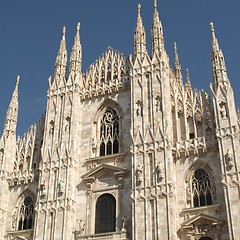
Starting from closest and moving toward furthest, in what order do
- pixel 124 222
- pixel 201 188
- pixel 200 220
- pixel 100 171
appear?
pixel 200 220, pixel 201 188, pixel 124 222, pixel 100 171

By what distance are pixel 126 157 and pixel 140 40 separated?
8.92m

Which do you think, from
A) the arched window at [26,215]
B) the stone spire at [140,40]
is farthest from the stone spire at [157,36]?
the arched window at [26,215]

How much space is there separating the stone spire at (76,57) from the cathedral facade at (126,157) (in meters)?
0.09

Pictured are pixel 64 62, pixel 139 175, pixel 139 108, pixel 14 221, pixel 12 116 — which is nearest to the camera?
pixel 139 175

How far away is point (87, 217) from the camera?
90.9 feet

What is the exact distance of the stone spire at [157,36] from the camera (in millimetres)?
31109

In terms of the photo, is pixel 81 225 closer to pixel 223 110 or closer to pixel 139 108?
pixel 139 108

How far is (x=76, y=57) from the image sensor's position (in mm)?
34125

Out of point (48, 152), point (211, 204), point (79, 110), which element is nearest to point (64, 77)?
point (79, 110)

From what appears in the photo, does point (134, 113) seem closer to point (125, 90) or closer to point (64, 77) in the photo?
point (125, 90)

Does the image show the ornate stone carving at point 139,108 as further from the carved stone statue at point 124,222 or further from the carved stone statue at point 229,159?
the carved stone statue at point 124,222

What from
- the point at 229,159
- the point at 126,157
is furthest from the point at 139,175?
the point at 229,159

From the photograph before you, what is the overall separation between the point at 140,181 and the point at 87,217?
13.8 ft

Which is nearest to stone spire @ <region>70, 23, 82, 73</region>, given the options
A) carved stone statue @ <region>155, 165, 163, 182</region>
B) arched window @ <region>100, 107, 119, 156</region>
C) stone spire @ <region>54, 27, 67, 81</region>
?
stone spire @ <region>54, 27, 67, 81</region>
